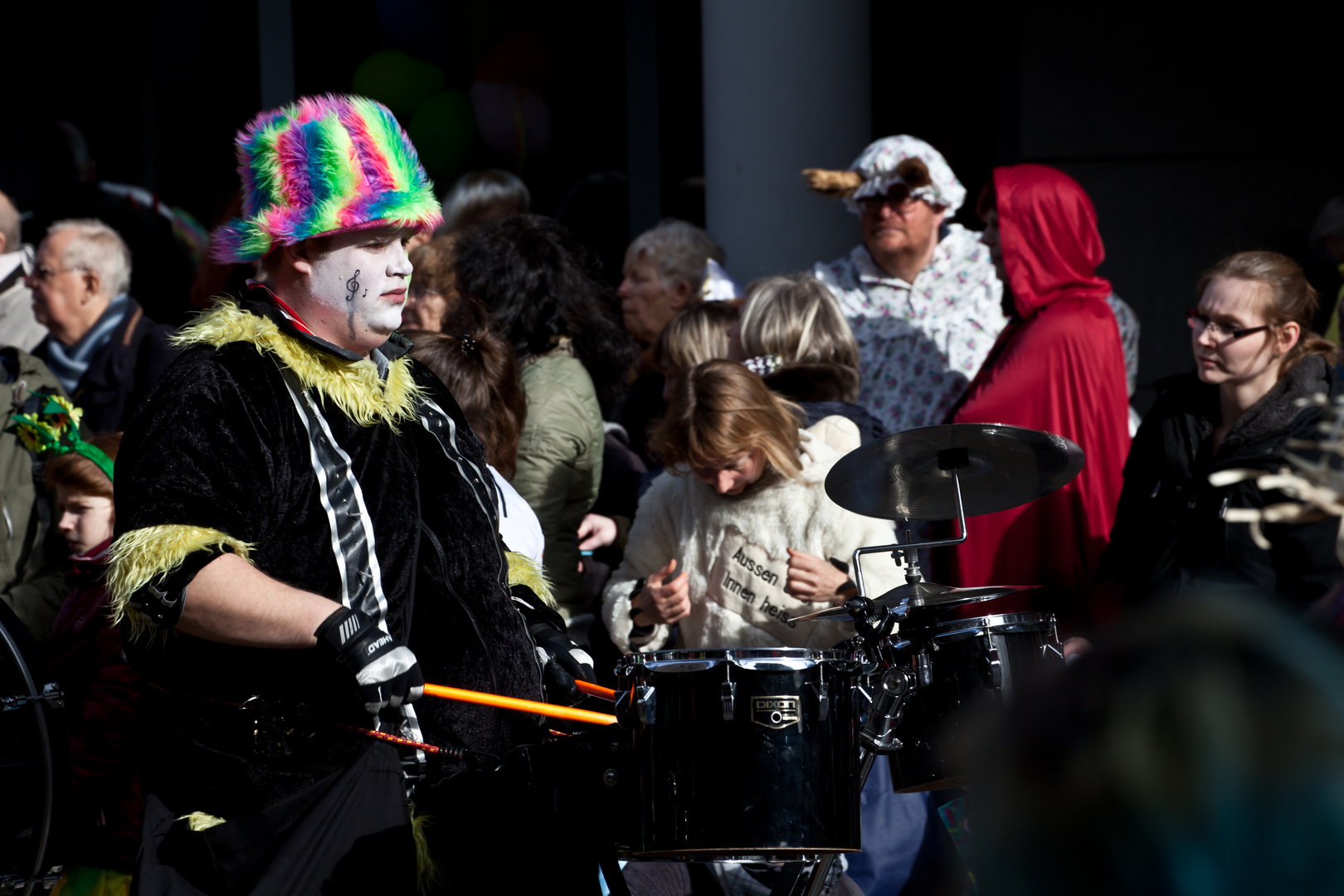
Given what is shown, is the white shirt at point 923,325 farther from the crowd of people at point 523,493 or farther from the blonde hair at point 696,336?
the blonde hair at point 696,336

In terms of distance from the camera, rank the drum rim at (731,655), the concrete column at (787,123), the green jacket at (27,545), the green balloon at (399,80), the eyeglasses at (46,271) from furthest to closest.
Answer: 1. the green balloon at (399,80)
2. the concrete column at (787,123)
3. the eyeglasses at (46,271)
4. the green jacket at (27,545)
5. the drum rim at (731,655)

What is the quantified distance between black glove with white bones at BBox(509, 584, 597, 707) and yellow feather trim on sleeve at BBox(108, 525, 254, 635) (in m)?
0.72

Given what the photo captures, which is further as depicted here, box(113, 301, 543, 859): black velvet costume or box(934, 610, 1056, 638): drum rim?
box(934, 610, 1056, 638): drum rim

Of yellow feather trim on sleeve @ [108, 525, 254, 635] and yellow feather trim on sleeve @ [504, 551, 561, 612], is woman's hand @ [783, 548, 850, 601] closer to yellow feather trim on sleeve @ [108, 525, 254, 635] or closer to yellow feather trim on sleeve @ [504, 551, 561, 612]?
yellow feather trim on sleeve @ [504, 551, 561, 612]

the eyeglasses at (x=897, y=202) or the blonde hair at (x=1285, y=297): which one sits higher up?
the eyeglasses at (x=897, y=202)

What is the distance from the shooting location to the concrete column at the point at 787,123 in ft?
20.8

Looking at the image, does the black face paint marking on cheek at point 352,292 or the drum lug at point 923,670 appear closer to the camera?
the black face paint marking on cheek at point 352,292

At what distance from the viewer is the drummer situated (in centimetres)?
367

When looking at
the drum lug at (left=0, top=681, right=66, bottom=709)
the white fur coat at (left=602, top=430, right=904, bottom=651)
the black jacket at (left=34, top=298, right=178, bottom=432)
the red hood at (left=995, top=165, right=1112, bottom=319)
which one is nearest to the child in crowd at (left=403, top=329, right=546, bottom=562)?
the white fur coat at (left=602, top=430, right=904, bottom=651)

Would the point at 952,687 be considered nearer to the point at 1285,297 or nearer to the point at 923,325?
the point at 1285,297

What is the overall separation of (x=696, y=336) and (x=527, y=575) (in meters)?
1.83

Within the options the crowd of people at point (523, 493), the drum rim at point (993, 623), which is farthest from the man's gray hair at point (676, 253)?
the drum rim at point (993, 623)

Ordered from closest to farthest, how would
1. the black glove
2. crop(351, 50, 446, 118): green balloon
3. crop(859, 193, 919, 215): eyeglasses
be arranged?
the black glove → crop(859, 193, 919, 215): eyeglasses → crop(351, 50, 446, 118): green balloon

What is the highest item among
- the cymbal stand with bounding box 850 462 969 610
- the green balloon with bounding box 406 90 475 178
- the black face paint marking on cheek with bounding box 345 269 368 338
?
the green balloon with bounding box 406 90 475 178
